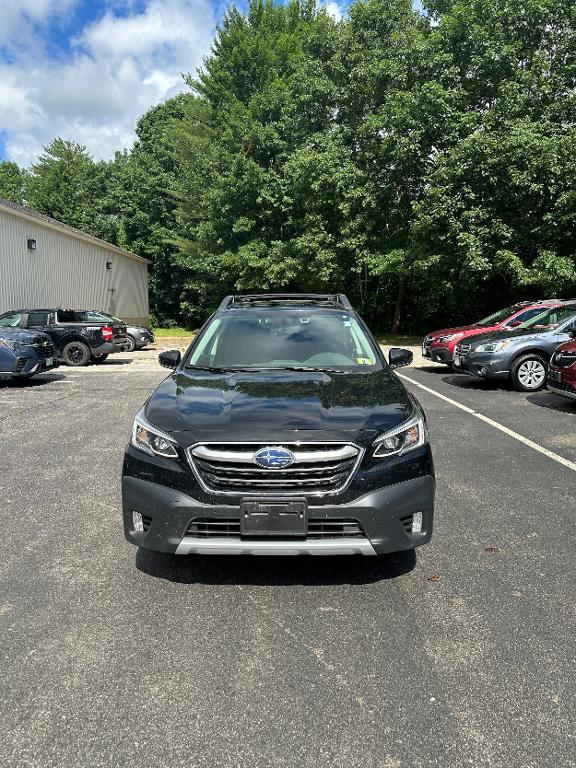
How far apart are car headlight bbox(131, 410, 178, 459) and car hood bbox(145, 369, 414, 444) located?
0.05 metres

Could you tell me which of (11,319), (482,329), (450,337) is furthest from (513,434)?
(11,319)

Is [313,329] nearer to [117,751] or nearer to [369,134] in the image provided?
[117,751]

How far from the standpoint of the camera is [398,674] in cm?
259

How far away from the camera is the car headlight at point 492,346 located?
11320 mm

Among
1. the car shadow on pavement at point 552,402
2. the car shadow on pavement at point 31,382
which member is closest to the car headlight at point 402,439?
the car shadow on pavement at point 552,402

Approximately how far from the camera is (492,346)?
1140cm

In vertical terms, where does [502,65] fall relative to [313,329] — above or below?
above

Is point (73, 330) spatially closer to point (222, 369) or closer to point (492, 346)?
point (492, 346)

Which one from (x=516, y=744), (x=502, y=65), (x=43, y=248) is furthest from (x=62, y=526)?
(x=502, y=65)

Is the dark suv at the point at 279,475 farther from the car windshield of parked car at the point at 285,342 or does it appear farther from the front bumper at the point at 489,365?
the front bumper at the point at 489,365

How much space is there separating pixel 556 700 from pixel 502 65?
24.7 m

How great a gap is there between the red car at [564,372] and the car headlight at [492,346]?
2029 mm

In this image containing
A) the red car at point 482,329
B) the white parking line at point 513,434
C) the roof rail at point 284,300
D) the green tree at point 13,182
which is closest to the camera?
the roof rail at point 284,300

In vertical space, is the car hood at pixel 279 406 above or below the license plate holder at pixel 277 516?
above
